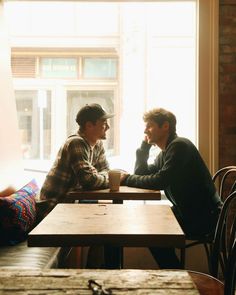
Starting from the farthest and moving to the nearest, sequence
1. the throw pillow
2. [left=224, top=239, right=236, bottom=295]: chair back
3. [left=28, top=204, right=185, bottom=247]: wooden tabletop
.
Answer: the throw pillow → [left=28, top=204, right=185, bottom=247]: wooden tabletop → [left=224, top=239, right=236, bottom=295]: chair back

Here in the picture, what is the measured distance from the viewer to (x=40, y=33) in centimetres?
408

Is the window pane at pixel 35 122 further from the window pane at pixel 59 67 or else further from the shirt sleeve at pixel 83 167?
the shirt sleeve at pixel 83 167

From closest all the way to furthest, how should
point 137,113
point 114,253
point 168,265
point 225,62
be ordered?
point 114,253 < point 168,265 < point 225,62 < point 137,113

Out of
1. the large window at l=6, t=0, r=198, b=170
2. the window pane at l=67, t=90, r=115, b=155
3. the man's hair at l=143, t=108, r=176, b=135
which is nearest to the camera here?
the man's hair at l=143, t=108, r=176, b=135

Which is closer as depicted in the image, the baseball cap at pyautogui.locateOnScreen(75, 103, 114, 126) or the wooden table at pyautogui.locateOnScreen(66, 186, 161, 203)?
the wooden table at pyautogui.locateOnScreen(66, 186, 161, 203)

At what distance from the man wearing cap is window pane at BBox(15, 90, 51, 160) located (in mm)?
1239

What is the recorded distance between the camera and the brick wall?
3.08m

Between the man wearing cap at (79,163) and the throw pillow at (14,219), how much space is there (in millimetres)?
226

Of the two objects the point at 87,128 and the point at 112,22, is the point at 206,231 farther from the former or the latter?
the point at 112,22

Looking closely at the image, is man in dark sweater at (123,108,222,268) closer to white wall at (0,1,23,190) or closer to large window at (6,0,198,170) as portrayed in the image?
white wall at (0,1,23,190)

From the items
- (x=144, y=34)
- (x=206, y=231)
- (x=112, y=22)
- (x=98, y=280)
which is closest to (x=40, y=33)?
(x=112, y=22)

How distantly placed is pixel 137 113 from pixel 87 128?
1.24 metres

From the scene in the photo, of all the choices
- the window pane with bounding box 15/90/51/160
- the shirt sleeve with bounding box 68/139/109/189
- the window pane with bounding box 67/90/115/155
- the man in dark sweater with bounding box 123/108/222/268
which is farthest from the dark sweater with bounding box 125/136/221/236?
the window pane with bounding box 15/90/51/160

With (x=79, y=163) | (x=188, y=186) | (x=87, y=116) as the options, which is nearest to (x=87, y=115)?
(x=87, y=116)
